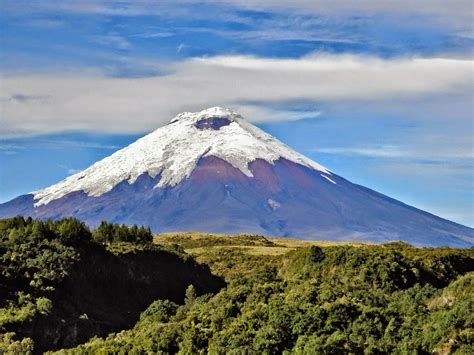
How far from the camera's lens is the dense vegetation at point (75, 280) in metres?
67.3

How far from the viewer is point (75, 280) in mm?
79812

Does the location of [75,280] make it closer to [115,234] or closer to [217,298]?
[217,298]

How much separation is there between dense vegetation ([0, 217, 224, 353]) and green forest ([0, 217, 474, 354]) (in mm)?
133

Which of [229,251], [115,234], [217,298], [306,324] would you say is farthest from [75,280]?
[229,251]

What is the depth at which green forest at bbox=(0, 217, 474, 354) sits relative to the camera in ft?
167

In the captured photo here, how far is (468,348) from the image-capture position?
156 feet

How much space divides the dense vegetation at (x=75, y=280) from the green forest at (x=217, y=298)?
0.13 metres

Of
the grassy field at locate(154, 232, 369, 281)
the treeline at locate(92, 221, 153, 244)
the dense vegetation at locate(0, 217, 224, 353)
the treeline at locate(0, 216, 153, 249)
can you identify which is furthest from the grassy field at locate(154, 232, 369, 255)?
the treeline at locate(0, 216, 153, 249)

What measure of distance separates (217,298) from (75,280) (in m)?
24.2

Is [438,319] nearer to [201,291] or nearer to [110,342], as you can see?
[110,342]

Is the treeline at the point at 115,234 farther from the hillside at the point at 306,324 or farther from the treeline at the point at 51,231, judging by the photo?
the hillside at the point at 306,324

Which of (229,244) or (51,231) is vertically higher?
(51,231)

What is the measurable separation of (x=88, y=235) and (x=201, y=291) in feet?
41.3

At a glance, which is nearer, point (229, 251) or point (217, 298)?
point (217, 298)
